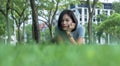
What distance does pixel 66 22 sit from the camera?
532cm

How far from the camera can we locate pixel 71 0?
34656 millimetres

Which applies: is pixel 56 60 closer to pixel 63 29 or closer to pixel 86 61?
pixel 86 61

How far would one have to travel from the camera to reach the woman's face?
5221mm

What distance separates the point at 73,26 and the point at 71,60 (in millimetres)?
4539

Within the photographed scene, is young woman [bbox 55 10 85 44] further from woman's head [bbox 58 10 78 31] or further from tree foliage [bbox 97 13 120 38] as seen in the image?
tree foliage [bbox 97 13 120 38]

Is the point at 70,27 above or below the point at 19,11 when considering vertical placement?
below

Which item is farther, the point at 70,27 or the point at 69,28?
the point at 70,27

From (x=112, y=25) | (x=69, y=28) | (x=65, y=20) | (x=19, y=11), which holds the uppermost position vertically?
(x=19, y=11)

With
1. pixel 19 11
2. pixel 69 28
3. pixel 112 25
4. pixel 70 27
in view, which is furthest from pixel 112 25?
pixel 69 28

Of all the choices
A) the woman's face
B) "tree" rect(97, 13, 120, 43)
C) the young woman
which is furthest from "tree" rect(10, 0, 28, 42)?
the woman's face

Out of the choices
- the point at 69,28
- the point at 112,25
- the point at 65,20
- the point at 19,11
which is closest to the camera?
the point at 69,28

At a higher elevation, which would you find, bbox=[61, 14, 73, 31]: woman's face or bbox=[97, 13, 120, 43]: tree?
bbox=[61, 14, 73, 31]: woman's face

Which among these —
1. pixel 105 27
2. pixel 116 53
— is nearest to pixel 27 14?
pixel 105 27

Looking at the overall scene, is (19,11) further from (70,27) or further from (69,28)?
(69,28)
